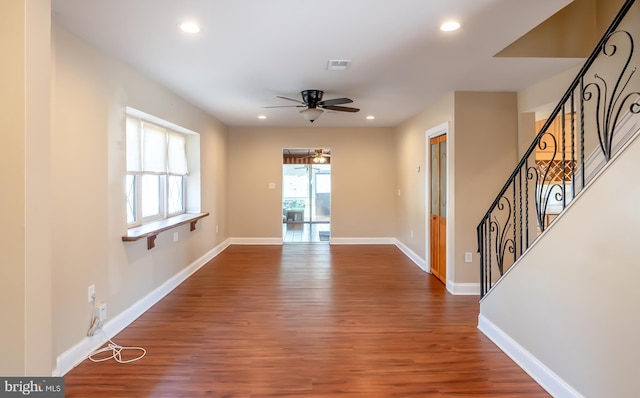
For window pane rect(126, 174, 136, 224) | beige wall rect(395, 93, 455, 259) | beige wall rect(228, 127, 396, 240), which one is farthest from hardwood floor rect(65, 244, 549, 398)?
beige wall rect(228, 127, 396, 240)

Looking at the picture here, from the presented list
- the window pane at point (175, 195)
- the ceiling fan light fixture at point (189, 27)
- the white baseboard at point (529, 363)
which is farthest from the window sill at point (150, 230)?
the white baseboard at point (529, 363)

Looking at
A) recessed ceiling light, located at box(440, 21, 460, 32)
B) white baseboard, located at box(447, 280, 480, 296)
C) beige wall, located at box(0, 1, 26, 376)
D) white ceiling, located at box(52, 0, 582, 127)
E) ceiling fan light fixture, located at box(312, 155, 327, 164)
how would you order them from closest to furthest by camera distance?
beige wall, located at box(0, 1, 26, 376) < white ceiling, located at box(52, 0, 582, 127) < recessed ceiling light, located at box(440, 21, 460, 32) < white baseboard, located at box(447, 280, 480, 296) < ceiling fan light fixture, located at box(312, 155, 327, 164)

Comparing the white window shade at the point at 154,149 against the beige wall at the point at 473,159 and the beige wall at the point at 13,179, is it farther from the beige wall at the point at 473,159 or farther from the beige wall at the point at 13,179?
the beige wall at the point at 473,159

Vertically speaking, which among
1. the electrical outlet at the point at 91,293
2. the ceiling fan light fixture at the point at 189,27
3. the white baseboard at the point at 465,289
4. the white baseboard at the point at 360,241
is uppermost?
the ceiling fan light fixture at the point at 189,27

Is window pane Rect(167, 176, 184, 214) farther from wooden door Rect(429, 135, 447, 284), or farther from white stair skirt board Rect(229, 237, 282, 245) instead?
wooden door Rect(429, 135, 447, 284)

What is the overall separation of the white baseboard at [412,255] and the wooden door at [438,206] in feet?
0.72

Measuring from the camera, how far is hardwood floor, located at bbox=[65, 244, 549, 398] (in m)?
2.29

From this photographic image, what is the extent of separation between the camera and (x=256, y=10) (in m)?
2.26

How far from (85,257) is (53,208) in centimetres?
51

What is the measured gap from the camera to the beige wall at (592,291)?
1678 mm

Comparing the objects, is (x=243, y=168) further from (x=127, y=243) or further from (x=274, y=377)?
(x=274, y=377)

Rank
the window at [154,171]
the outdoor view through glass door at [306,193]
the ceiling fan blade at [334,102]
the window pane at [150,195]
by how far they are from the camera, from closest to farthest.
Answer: the window at [154,171]
the ceiling fan blade at [334,102]
the window pane at [150,195]
the outdoor view through glass door at [306,193]

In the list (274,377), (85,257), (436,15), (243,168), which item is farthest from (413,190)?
(85,257)

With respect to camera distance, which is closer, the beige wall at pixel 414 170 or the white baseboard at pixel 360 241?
the beige wall at pixel 414 170
